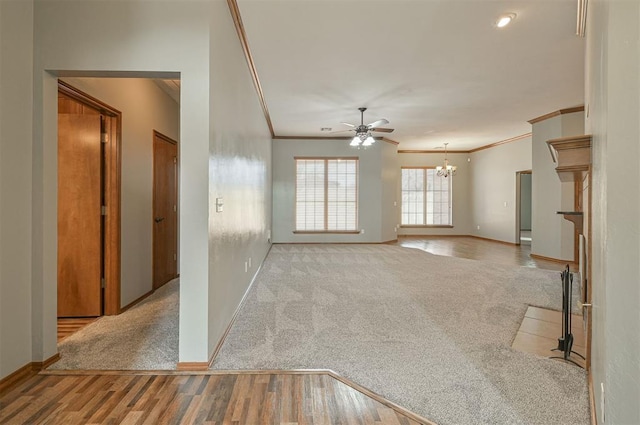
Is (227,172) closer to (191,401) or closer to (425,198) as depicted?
(191,401)

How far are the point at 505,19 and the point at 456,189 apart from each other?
8.36 meters

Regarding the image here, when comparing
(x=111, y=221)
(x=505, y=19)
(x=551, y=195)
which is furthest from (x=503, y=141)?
(x=111, y=221)

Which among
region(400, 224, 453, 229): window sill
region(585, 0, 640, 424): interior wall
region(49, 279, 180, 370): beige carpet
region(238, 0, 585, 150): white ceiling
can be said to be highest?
region(238, 0, 585, 150): white ceiling

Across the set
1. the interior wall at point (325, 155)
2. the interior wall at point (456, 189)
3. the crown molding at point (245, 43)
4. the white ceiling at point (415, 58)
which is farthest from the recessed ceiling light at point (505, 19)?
the interior wall at point (456, 189)

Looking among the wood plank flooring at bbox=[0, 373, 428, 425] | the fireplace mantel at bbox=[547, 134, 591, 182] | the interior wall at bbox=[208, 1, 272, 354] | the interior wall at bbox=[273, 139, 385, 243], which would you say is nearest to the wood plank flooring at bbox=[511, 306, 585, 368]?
the fireplace mantel at bbox=[547, 134, 591, 182]

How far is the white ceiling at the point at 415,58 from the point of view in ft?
9.95

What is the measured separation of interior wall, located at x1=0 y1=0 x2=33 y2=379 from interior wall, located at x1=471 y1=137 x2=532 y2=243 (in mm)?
9787

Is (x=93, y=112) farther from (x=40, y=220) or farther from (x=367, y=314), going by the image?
(x=367, y=314)

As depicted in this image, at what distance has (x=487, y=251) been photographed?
7785mm

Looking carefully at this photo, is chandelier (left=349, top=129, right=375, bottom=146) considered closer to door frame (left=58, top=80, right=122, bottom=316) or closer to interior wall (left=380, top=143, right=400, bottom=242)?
interior wall (left=380, top=143, right=400, bottom=242)

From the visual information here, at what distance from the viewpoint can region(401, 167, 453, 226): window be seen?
1090cm

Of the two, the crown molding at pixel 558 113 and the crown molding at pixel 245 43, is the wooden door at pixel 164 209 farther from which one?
the crown molding at pixel 558 113

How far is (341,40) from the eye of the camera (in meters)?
3.56

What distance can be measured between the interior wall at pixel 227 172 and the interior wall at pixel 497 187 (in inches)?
311
